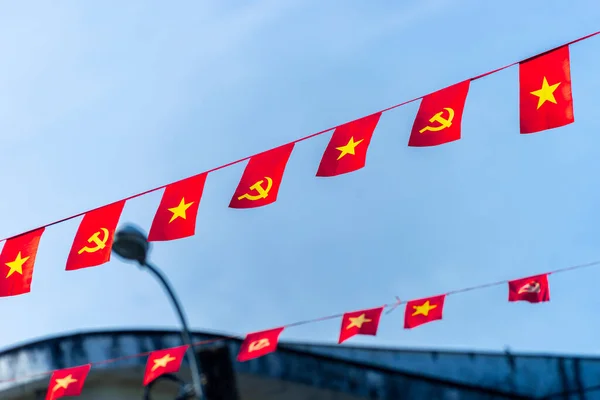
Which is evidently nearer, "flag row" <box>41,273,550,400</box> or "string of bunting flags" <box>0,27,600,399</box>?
"string of bunting flags" <box>0,27,600,399</box>

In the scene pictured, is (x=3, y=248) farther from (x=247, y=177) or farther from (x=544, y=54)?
(x=544, y=54)

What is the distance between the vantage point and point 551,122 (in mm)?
10664

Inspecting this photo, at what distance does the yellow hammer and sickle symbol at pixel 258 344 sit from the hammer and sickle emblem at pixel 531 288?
3.86 m

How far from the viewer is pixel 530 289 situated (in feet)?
49.8

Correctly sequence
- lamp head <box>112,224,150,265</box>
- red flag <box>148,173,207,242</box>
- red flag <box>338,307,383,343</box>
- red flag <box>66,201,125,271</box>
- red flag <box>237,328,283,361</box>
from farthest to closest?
red flag <box>338,307,383,343</box>
red flag <box>237,328,283,361</box>
red flag <box>66,201,125,271</box>
red flag <box>148,173,207,242</box>
lamp head <box>112,224,150,265</box>

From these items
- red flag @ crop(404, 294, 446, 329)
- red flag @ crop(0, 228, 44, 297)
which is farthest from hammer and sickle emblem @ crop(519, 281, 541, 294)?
red flag @ crop(0, 228, 44, 297)

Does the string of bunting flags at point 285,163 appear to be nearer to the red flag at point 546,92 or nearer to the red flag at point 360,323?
the red flag at point 546,92

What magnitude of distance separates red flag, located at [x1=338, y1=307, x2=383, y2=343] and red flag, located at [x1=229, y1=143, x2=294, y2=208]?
4084 millimetres

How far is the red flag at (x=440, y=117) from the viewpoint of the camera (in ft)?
36.9

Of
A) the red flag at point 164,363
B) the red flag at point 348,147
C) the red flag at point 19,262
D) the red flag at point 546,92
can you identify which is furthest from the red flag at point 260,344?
the red flag at point 546,92

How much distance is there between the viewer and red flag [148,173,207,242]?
12.1m

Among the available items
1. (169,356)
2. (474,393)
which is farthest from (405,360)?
(169,356)

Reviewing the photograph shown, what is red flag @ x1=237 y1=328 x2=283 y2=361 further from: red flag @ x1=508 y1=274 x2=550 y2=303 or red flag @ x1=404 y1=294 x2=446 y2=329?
red flag @ x1=508 y1=274 x2=550 y2=303

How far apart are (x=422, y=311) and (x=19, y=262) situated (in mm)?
6034
